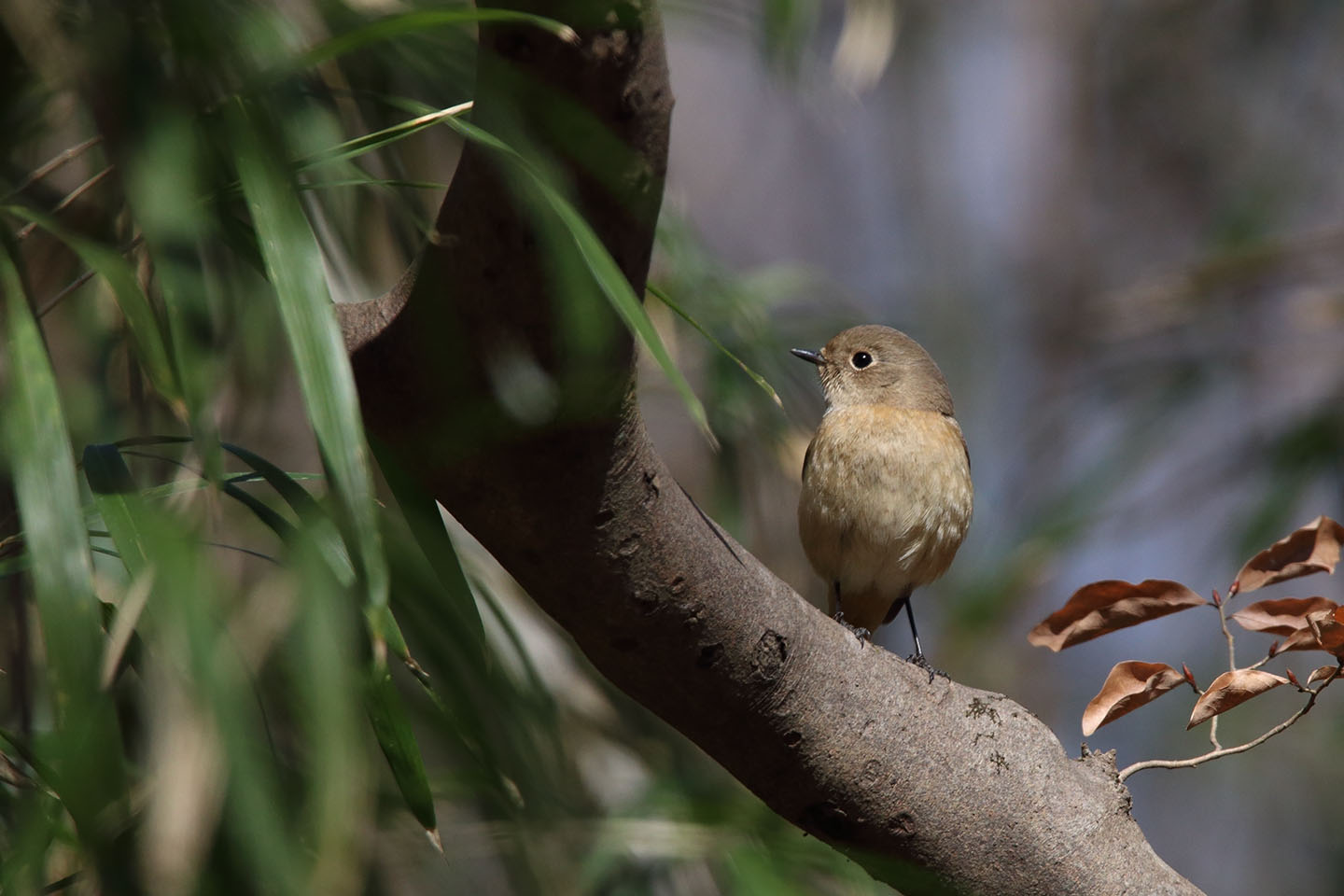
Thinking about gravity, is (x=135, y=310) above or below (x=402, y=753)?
above

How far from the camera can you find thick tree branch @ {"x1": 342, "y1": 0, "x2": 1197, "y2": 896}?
1.48 metres

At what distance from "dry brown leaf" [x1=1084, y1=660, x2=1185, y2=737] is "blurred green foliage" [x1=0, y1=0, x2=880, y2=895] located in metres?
0.68

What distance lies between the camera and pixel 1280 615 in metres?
2.17

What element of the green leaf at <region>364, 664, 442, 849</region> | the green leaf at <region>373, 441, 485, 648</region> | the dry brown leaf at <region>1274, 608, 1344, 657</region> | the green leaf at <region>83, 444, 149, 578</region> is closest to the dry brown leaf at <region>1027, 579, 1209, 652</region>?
Result: the dry brown leaf at <region>1274, 608, 1344, 657</region>

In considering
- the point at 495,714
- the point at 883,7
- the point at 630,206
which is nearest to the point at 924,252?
the point at 883,7

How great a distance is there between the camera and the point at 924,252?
32.6ft

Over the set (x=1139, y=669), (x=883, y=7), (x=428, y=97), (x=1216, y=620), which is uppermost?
(x=1216, y=620)

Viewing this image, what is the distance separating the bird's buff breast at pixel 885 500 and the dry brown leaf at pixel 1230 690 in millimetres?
1713

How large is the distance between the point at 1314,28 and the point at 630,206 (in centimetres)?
802

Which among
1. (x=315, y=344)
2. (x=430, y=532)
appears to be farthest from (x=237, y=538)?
(x=315, y=344)

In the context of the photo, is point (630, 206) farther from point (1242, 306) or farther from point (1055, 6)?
point (1055, 6)

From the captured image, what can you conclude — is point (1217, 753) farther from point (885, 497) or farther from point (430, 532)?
point (885, 497)

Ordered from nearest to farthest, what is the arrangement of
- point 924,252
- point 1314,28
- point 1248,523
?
point 1248,523
point 1314,28
point 924,252

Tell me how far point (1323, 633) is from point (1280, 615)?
12 centimetres
